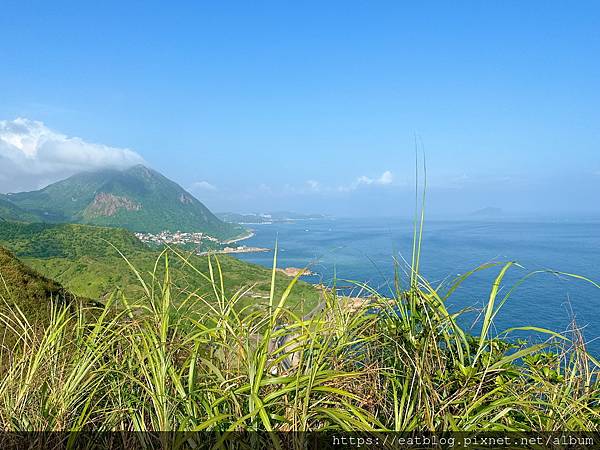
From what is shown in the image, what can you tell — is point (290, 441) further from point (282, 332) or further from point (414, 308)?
point (414, 308)

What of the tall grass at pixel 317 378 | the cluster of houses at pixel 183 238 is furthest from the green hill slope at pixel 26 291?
the tall grass at pixel 317 378

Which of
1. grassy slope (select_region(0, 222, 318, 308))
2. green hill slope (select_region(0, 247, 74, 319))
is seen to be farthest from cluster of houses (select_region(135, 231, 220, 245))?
grassy slope (select_region(0, 222, 318, 308))

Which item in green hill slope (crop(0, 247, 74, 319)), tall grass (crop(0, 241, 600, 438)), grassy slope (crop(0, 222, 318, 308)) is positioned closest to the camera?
tall grass (crop(0, 241, 600, 438))

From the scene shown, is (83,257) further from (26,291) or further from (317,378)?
(317,378)

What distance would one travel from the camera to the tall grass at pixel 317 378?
1.75 metres

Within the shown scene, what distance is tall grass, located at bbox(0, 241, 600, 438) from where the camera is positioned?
68.8 inches

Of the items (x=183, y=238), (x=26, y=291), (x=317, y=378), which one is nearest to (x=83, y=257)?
(x=26, y=291)

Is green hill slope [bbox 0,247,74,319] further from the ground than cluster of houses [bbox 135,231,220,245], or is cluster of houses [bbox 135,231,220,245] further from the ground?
cluster of houses [bbox 135,231,220,245]

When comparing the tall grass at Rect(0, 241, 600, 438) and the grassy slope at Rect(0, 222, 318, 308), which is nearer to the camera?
the tall grass at Rect(0, 241, 600, 438)

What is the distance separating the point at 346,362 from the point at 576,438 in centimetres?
103

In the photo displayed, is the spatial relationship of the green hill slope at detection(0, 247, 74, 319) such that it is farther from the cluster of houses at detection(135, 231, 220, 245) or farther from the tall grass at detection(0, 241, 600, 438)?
the tall grass at detection(0, 241, 600, 438)

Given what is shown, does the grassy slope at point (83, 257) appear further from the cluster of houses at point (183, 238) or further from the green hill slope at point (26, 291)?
the cluster of houses at point (183, 238)

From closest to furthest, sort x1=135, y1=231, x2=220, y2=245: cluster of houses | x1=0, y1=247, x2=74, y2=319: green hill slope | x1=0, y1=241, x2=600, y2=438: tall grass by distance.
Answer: x1=0, y1=241, x2=600, y2=438: tall grass < x1=135, y1=231, x2=220, y2=245: cluster of houses < x1=0, y1=247, x2=74, y2=319: green hill slope

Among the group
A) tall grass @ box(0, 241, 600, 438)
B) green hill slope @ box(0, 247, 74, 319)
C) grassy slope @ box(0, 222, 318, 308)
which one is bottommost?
grassy slope @ box(0, 222, 318, 308)
